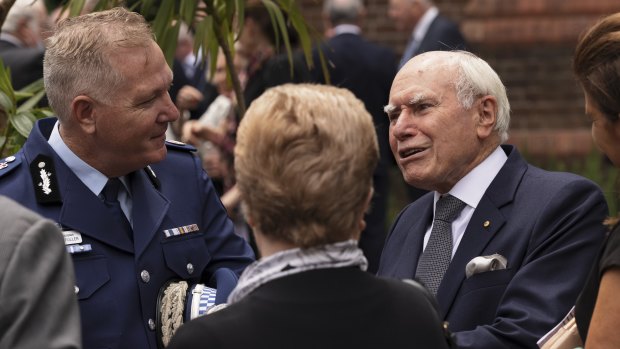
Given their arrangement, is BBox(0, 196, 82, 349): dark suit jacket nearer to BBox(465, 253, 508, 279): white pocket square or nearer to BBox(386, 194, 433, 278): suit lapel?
BBox(465, 253, 508, 279): white pocket square

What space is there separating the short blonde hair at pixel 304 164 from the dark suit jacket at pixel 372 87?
17.2 feet

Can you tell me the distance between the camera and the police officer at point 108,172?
3637 millimetres

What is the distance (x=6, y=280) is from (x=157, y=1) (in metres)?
2.44

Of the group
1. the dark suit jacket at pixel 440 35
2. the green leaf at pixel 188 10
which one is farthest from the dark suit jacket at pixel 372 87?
the green leaf at pixel 188 10

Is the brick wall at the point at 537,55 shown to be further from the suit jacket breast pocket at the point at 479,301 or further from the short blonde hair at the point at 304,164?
the short blonde hair at the point at 304,164

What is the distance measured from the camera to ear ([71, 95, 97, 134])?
3.71 meters

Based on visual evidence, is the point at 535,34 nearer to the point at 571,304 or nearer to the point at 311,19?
the point at 311,19

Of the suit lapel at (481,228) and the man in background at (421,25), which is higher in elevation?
the suit lapel at (481,228)

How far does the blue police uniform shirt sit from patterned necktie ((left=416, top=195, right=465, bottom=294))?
2.18 feet

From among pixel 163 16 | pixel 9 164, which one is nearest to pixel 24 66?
pixel 163 16

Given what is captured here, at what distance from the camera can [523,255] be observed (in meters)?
3.85

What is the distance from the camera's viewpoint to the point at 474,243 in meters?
3.92

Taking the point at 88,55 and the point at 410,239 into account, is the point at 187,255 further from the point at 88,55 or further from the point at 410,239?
the point at 410,239

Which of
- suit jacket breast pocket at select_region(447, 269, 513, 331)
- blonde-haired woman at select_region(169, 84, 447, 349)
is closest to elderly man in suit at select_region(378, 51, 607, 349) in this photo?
suit jacket breast pocket at select_region(447, 269, 513, 331)
